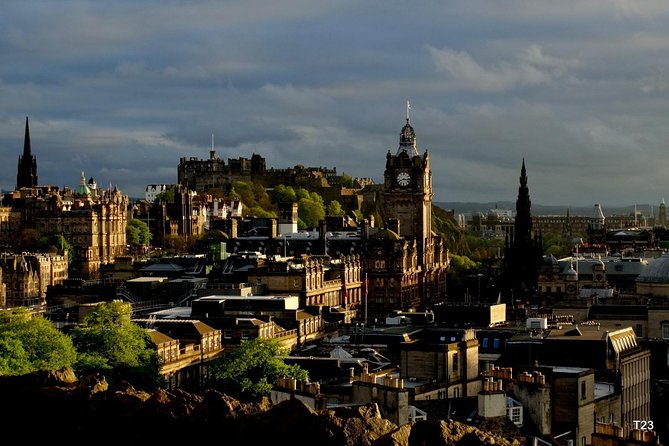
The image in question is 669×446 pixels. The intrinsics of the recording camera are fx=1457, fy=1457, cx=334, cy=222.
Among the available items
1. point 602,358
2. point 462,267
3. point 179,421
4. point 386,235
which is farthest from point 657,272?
point 462,267

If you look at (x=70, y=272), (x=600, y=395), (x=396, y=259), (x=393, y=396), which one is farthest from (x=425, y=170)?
(x=393, y=396)

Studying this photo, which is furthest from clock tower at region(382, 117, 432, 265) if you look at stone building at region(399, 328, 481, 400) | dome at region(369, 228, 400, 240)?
stone building at region(399, 328, 481, 400)

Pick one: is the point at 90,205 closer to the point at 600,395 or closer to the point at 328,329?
the point at 328,329

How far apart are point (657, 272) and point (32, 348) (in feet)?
171

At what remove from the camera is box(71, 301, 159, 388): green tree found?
252 ft

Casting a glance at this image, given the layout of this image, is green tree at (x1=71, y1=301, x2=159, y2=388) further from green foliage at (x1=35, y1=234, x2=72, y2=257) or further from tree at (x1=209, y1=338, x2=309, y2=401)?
green foliage at (x1=35, y1=234, x2=72, y2=257)

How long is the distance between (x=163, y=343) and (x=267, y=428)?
49907mm

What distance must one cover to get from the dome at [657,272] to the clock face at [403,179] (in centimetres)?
7008

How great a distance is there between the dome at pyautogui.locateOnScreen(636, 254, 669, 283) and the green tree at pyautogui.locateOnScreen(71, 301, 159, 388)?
4212 cm

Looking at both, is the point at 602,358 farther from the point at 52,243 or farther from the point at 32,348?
the point at 52,243

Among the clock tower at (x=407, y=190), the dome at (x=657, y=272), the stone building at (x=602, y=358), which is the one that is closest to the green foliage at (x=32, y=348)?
the stone building at (x=602, y=358)

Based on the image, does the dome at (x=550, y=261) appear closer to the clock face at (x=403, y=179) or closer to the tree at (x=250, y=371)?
the clock face at (x=403, y=179)

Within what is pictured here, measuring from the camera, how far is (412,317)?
10300 cm

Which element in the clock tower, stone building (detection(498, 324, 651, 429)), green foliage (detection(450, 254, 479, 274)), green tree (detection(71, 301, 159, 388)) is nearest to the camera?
stone building (detection(498, 324, 651, 429))
